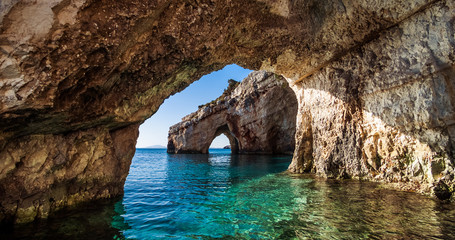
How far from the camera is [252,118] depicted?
102 feet

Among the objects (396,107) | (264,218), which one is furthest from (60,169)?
(396,107)

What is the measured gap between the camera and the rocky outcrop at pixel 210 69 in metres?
3.48

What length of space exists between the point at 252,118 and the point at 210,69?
24.2 metres

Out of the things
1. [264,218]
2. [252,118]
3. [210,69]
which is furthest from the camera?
[252,118]

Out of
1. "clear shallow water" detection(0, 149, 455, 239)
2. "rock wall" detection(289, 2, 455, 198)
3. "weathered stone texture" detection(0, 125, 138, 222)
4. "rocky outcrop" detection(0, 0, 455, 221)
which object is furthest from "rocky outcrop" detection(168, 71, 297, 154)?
"weathered stone texture" detection(0, 125, 138, 222)

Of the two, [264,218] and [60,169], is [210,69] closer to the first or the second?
[264,218]

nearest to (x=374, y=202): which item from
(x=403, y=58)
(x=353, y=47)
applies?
(x=403, y=58)

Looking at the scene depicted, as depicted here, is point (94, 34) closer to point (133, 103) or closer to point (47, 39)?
point (47, 39)

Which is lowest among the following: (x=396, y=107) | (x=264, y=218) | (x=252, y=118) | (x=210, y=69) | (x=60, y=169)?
(x=264, y=218)

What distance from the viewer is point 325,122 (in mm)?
9914

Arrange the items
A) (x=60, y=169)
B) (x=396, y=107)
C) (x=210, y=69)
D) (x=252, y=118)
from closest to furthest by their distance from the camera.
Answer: (x=60, y=169) → (x=396, y=107) → (x=210, y=69) → (x=252, y=118)

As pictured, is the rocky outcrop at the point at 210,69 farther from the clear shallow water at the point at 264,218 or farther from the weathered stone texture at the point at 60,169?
the clear shallow water at the point at 264,218

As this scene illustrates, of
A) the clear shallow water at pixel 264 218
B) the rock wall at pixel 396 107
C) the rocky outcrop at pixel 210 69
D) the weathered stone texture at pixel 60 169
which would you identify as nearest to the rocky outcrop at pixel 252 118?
the rock wall at pixel 396 107

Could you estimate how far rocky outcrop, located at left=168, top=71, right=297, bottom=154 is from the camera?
2841 centimetres
